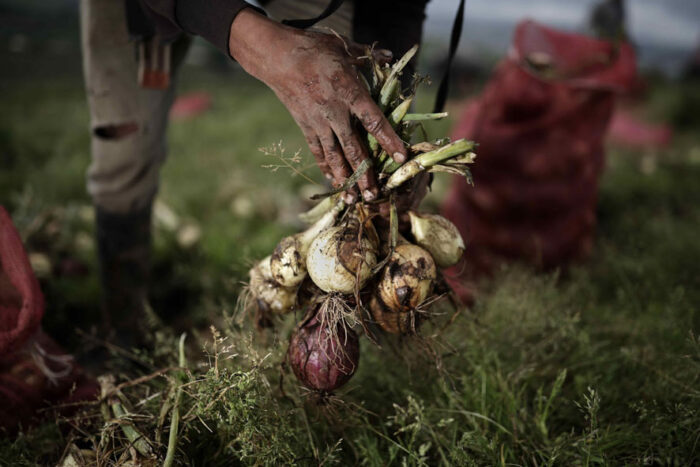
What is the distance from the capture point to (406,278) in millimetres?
1153

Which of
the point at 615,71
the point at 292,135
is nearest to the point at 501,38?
the point at 292,135

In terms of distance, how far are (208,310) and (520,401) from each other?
1324mm

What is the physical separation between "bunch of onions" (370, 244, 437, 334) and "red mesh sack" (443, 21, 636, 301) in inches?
53.4

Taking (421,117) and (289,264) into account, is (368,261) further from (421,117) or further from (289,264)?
(421,117)

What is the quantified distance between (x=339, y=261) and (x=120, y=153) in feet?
3.69

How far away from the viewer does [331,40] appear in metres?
1.10

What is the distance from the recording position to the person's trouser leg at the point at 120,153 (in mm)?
1698

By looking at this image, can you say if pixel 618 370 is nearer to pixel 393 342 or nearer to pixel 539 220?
pixel 393 342

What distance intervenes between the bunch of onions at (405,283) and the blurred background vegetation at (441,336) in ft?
0.68

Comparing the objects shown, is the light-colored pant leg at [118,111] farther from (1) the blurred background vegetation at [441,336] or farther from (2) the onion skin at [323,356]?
(2) the onion skin at [323,356]

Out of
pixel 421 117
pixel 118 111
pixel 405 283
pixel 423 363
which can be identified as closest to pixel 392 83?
pixel 421 117

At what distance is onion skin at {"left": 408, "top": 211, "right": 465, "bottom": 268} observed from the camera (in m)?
1.25

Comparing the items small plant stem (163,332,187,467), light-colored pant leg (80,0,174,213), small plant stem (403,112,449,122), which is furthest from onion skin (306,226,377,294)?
light-colored pant leg (80,0,174,213)

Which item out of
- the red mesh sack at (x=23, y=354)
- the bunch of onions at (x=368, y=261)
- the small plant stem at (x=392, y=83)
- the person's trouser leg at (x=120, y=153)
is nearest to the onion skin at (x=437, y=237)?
the bunch of onions at (x=368, y=261)
